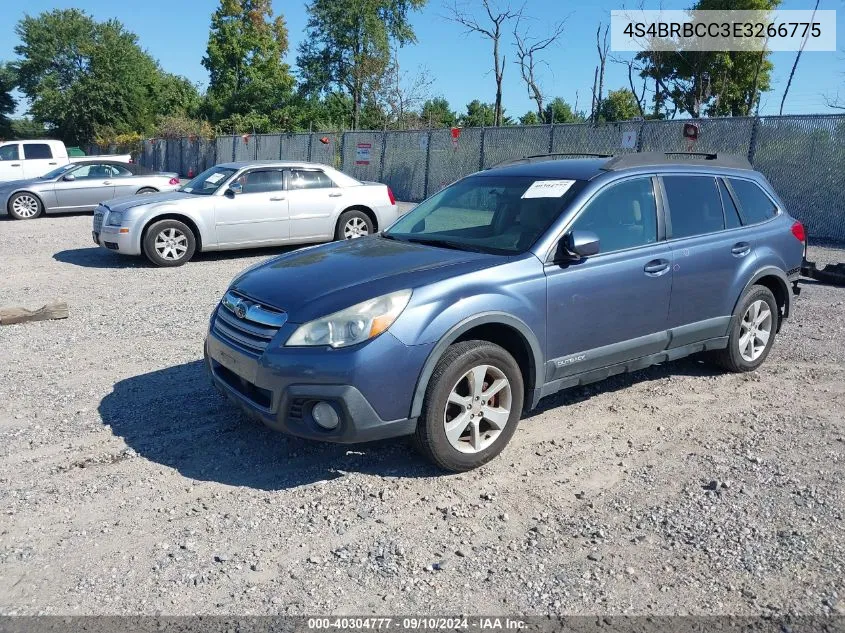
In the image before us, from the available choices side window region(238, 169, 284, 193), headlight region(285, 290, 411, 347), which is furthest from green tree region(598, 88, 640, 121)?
headlight region(285, 290, 411, 347)

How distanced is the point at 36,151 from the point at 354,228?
13834 mm

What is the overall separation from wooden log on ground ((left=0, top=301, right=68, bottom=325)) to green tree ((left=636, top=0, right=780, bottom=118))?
23.9 metres

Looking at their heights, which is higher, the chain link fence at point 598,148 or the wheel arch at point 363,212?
the chain link fence at point 598,148

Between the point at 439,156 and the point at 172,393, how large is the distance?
17.0 meters

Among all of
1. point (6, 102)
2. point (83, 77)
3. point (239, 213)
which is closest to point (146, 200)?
point (239, 213)

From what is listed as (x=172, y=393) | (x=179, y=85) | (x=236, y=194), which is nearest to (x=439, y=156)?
(x=236, y=194)

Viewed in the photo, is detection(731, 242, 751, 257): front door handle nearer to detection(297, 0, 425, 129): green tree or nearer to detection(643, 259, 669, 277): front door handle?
detection(643, 259, 669, 277): front door handle

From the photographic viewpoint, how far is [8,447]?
4.52 meters

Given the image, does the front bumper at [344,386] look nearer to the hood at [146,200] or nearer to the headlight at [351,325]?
the headlight at [351,325]

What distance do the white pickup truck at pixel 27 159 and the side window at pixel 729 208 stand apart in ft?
61.8

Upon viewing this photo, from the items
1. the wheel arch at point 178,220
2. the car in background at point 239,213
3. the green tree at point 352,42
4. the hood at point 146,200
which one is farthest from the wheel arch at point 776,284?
the green tree at point 352,42

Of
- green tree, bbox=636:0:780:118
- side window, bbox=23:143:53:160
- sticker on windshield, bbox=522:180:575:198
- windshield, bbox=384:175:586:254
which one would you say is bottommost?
windshield, bbox=384:175:586:254

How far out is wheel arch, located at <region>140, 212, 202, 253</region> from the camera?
10719mm

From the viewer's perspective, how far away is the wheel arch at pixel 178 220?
10719 millimetres
